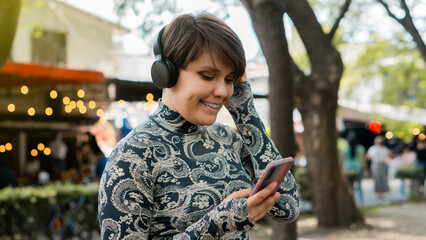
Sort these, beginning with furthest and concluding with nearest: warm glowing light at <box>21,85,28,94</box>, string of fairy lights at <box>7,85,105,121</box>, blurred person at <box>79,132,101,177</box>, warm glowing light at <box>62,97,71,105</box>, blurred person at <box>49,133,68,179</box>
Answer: blurred person at <box>79,132,101,177</box>
blurred person at <box>49,133,68,179</box>
warm glowing light at <box>62,97,71,105</box>
string of fairy lights at <box>7,85,105,121</box>
warm glowing light at <box>21,85,28,94</box>

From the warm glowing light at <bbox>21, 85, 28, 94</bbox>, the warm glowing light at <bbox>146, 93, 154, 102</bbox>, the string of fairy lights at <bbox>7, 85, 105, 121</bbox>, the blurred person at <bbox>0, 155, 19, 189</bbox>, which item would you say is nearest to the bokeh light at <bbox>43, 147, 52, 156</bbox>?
the string of fairy lights at <bbox>7, 85, 105, 121</bbox>

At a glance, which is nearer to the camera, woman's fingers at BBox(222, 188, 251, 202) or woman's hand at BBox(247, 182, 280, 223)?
woman's hand at BBox(247, 182, 280, 223)

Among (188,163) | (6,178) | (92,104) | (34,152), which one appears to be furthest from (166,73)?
(34,152)

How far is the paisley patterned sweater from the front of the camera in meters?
1.75

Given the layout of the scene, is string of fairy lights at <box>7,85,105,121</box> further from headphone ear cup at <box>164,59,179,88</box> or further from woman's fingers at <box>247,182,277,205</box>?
woman's fingers at <box>247,182,277,205</box>

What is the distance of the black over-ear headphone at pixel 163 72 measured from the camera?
1901mm

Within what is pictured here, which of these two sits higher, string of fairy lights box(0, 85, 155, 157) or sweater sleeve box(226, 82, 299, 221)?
sweater sleeve box(226, 82, 299, 221)

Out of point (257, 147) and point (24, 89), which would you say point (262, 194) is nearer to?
point (257, 147)

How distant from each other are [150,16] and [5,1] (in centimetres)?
448

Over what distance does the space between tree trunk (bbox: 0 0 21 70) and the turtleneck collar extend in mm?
4151

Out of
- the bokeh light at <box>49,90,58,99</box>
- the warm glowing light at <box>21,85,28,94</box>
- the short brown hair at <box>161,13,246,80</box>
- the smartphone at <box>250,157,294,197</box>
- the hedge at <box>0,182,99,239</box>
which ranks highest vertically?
the short brown hair at <box>161,13,246,80</box>

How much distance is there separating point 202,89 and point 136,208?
460mm

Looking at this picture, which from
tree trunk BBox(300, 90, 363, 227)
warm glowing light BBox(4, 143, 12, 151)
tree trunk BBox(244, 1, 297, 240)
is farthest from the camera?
warm glowing light BBox(4, 143, 12, 151)

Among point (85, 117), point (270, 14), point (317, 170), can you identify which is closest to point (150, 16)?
point (317, 170)
